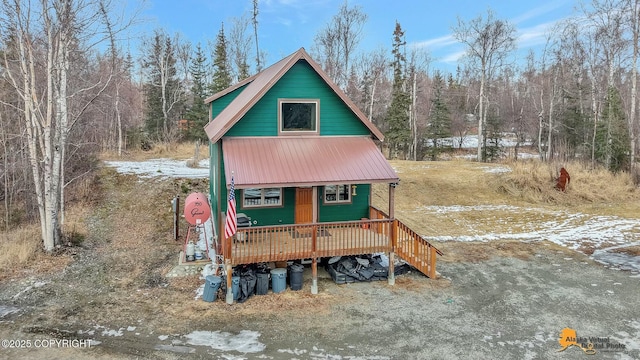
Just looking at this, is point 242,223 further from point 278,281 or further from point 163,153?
point 163,153

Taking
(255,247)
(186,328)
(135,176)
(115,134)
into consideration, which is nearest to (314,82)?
(255,247)

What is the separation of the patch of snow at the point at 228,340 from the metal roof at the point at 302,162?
11.3 feet

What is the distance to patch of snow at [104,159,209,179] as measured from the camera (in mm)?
20359

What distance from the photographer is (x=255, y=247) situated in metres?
10.7

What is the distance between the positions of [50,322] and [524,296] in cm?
1112

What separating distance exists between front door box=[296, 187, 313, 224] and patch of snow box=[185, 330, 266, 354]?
472 cm

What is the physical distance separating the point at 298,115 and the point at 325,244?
407 centimetres

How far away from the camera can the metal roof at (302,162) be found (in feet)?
Result: 34.1

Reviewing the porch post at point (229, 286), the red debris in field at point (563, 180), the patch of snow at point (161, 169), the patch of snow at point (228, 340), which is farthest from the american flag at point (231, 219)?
the red debris in field at point (563, 180)

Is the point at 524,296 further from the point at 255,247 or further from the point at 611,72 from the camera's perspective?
the point at 611,72

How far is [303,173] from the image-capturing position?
1070 cm

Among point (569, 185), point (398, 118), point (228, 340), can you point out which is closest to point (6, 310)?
point (228, 340)

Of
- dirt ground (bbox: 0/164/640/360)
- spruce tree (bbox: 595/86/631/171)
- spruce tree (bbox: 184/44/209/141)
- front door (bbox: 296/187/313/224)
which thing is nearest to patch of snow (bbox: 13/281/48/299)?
dirt ground (bbox: 0/164/640/360)

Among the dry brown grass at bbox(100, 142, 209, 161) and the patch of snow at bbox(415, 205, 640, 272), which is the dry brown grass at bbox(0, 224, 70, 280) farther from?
the dry brown grass at bbox(100, 142, 209, 161)
